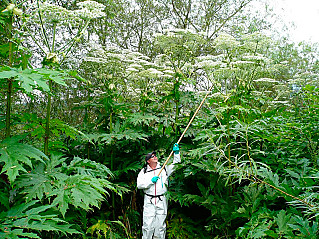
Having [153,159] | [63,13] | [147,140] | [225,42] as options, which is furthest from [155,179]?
[63,13]

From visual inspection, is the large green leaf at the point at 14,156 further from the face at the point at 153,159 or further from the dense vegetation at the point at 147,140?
the face at the point at 153,159

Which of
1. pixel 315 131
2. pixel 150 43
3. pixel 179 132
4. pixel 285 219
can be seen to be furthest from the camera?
pixel 150 43

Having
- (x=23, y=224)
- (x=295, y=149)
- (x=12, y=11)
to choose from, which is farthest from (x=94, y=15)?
(x=295, y=149)

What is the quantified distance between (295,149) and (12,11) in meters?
3.66

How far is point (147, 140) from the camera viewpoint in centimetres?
451

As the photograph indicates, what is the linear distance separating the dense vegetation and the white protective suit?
195mm

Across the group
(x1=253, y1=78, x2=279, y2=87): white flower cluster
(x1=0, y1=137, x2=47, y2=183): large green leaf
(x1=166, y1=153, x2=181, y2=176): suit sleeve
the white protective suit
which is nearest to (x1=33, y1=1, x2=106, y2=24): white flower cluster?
(x1=0, y1=137, x2=47, y2=183): large green leaf

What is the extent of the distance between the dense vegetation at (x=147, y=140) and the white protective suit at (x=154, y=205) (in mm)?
195

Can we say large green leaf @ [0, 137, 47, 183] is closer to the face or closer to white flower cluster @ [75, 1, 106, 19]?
white flower cluster @ [75, 1, 106, 19]

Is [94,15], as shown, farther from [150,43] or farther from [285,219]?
[150,43]

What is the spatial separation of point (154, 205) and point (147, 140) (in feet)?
3.51

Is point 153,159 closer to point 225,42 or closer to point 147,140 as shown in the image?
point 147,140

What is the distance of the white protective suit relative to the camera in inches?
161

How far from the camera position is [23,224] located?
1803 millimetres
